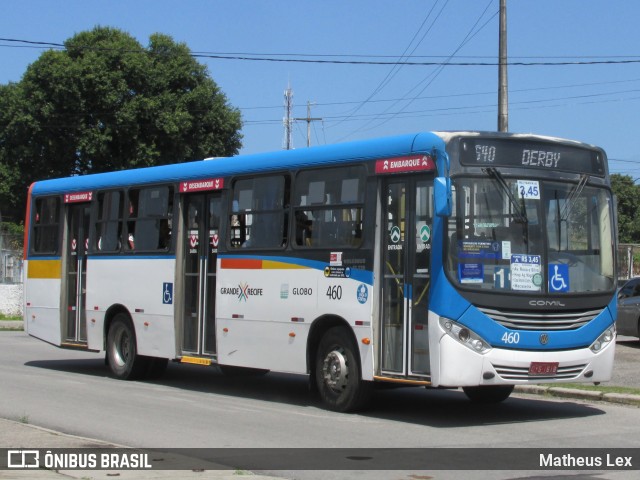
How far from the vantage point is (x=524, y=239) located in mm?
11711

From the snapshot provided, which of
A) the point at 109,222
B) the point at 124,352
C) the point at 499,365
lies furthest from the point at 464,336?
the point at 109,222

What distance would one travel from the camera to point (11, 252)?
37.8 metres

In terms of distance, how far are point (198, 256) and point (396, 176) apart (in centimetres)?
462

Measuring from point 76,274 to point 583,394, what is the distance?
9445mm

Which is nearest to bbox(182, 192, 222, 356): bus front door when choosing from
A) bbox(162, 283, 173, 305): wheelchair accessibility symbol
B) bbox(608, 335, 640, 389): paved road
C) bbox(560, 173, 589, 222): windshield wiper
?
bbox(162, 283, 173, 305): wheelchair accessibility symbol

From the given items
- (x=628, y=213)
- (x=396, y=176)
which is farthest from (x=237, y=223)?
(x=628, y=213)

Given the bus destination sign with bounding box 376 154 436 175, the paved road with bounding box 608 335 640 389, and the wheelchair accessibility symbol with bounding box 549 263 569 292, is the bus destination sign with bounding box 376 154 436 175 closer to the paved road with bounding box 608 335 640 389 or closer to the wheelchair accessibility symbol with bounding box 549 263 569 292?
the wheelchair accessibility symbol with bounding box 549 263 569 292

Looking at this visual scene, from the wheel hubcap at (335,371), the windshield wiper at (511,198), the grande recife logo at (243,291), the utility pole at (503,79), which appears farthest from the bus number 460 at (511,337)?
the utility pole at (503,79)

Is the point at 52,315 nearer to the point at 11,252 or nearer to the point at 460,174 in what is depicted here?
the point at 460,174

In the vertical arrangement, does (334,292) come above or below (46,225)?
below

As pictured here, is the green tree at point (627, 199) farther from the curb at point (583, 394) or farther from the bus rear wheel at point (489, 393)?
the bus rear wheel at point (489, 393)

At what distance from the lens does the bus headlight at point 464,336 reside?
37.0 feet

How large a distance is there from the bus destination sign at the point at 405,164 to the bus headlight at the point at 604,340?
2.95 meters

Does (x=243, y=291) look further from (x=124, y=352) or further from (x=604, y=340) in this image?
(x=604, y=340)
